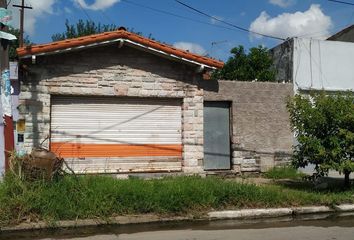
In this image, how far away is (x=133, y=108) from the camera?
14.5 meters

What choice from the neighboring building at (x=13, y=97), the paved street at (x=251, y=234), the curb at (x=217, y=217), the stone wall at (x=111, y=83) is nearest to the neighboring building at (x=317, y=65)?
the stone wall at (x=111, y=83)

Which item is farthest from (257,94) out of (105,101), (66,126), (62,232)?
(62,232)

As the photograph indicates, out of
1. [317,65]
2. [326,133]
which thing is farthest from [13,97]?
[317,65]

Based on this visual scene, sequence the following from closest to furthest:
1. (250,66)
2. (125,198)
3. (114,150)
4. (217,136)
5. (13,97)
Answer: (125,198), (13,97), (114,150), (217,136), (250,66)

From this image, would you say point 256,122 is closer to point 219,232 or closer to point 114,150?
point 114,150

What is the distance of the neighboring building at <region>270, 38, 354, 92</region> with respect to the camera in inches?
697

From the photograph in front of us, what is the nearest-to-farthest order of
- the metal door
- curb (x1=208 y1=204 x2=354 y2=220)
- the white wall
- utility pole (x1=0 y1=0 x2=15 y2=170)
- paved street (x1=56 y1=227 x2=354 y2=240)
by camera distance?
paved street (x1=56 y1=227 x2=354 y2=240)
curb (x1=208 y1=204 x2=354 y2=220)
utility pole (x1=0 y1=0 x2=15 y2=170)
the metal door
the white wall

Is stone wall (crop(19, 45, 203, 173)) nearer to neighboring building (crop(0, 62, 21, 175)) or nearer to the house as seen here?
the house

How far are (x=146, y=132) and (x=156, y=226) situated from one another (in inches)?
205

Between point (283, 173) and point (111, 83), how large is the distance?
6153 mm

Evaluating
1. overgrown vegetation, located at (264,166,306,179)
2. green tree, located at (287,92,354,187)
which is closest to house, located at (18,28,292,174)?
overgrown vegetation, located at (264,166,306,179)

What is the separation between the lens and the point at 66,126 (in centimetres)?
1381

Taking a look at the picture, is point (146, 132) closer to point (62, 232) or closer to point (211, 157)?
point (211, 157)

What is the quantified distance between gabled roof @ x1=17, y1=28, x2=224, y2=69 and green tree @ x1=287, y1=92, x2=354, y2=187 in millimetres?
3160
